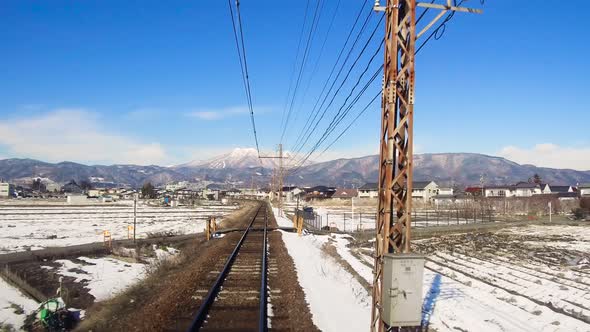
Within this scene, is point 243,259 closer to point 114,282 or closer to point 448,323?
point 114,282

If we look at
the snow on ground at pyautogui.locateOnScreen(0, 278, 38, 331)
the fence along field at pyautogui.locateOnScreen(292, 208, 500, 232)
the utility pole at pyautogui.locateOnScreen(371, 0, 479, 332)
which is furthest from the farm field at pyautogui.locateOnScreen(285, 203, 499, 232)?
the utility pole at pyautogui.locateOnScreen(371, 0, 479, 332)

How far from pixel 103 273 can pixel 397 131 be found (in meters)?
13.3

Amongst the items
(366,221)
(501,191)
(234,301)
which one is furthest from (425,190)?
(234,301)

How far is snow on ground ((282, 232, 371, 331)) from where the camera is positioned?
952 centimetres

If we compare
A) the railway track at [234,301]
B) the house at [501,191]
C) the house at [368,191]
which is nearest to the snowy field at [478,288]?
the railway track at [234,301]

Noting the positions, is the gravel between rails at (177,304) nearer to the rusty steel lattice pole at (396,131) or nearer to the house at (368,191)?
the rusty steel lattice pole at (396,131)

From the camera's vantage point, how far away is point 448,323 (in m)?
9.73

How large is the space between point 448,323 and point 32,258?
17.4 m

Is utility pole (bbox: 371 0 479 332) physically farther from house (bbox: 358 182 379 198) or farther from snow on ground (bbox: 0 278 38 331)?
house (bbox: 358 182 379 198)

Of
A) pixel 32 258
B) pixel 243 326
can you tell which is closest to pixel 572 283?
pixel 243 326

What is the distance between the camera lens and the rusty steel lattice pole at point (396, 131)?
7707 millimetres

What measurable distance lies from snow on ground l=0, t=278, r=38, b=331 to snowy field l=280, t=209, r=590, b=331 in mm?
6942

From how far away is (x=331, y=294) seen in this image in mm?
12094

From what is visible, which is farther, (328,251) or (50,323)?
(328,251)
